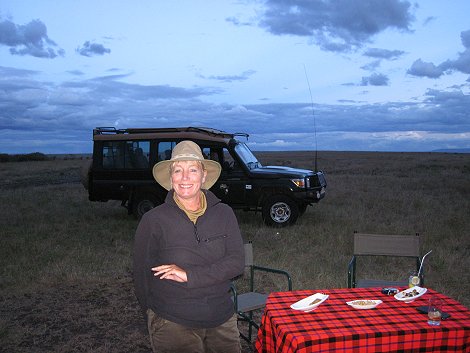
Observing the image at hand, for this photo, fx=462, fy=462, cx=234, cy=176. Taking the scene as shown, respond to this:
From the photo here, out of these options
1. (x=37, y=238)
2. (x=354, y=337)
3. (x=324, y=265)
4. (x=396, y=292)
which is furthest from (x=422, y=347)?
(x=37, y=238)

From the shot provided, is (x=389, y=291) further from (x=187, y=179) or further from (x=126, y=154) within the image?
(x=126, y=154)

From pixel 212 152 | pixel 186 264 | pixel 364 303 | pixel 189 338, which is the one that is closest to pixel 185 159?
pixel 186 264

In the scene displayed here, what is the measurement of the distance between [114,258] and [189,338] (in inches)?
219

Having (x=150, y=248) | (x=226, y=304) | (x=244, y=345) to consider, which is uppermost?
(x=150, y=248)

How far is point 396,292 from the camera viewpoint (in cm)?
353

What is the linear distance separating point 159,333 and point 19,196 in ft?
53.1

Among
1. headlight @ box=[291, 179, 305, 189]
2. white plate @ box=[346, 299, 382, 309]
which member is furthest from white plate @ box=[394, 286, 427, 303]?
headlight @ box=[291, 179, 305, 189]

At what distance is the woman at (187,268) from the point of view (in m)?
2.64

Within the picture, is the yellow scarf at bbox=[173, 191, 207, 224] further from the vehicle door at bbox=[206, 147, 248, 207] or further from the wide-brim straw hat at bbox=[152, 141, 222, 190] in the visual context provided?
the vehicle door at bbox=[206, 147, 248, 207]

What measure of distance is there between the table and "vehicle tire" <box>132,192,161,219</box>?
787cm

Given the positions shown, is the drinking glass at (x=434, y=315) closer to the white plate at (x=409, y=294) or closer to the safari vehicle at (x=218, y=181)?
the white plate at (x=409, y=294)

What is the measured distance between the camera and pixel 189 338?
265 centimetres

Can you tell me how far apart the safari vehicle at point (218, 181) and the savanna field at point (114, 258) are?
1.94 ft

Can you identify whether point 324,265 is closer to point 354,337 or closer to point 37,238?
point 354,337
